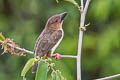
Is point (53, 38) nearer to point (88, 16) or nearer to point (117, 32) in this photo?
point (117, 32)

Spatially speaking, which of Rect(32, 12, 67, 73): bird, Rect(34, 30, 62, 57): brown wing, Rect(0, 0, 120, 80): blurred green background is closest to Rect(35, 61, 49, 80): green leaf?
Rect(32, 12, 67, 73): bird

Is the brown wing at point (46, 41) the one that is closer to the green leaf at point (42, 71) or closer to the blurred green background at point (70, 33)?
the green leaf at point (42, 71)

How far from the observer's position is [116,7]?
696 cm

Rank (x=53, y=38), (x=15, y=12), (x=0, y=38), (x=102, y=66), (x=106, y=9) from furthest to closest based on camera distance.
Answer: (x=15, y=12) → (x=102, y=66) → (x=106, y=9) → (x=53, y=38) → (x=0, y=38)

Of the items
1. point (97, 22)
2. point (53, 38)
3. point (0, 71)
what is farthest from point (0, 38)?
point (97, 22)

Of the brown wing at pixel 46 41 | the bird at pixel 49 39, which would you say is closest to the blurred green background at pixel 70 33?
the bird at pixel 49 39

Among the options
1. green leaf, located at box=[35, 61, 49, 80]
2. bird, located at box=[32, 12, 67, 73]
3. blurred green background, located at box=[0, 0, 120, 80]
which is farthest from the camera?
blurred green background, located at box=[0, 0, 120, 80]

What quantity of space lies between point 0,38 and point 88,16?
4.31m

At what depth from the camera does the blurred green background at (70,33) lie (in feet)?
23.0

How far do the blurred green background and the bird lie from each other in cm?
205

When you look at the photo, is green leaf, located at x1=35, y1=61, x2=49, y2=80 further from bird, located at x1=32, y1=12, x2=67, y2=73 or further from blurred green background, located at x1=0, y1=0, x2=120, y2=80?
blurred green background, located at x1=0, y1=0, x2=120, y2=80

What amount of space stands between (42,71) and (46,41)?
114 cm

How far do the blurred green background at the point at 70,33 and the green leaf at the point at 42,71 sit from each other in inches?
143

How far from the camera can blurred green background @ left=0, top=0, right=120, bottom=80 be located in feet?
23.0
